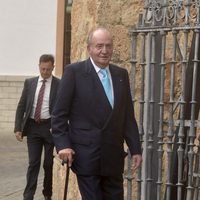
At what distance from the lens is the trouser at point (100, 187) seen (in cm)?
561

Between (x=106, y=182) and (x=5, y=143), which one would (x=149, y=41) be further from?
(x=5, y=143)

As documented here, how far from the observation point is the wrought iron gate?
5.81 m

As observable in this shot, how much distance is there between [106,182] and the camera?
18.8 ft

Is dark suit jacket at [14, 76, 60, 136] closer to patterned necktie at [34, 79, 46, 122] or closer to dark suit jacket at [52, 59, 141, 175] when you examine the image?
patterned necktie at [34, 79, 46, 122]

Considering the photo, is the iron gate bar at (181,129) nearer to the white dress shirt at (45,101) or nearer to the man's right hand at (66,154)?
the man's right hand at (66,154)

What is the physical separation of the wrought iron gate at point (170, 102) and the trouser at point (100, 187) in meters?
0.42

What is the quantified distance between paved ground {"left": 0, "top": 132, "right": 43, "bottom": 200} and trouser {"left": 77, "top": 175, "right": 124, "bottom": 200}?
3913 millimetres

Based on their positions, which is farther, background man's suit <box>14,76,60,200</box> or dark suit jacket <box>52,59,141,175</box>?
background man's suit <box>14,76,60,200</box>

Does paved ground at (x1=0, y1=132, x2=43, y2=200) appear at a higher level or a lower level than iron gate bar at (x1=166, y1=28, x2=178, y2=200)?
lower

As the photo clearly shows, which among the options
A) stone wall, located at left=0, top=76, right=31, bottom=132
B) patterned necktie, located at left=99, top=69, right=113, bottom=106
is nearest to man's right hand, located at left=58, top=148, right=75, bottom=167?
patterned necktie, located at left=99, top=69, right=113, bottom=106

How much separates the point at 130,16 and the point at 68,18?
516 inches

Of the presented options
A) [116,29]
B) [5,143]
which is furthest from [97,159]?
[5,143]

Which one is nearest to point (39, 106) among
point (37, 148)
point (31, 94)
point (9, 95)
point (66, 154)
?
point (31, 94)

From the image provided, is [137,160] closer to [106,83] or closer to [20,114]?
[106,83]
